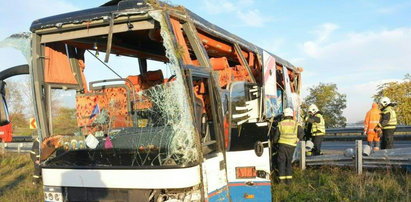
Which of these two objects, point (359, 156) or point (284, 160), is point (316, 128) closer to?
point (359, 156)

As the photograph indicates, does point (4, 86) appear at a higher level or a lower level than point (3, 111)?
higher

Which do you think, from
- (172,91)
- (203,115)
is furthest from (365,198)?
(172,91)

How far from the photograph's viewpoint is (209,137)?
414 cm

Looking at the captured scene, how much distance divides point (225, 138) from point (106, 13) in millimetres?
1838

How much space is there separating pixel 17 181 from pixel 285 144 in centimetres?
792

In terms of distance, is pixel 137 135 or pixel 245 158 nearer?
pixel 137 135

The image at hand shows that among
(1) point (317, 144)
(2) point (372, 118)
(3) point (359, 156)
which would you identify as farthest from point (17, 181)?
(2) point (372, 118)

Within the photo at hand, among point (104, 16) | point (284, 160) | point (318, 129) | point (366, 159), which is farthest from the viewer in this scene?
point (318, 129)

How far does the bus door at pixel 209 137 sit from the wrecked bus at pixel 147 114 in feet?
0.04

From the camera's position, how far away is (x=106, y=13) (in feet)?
13.3

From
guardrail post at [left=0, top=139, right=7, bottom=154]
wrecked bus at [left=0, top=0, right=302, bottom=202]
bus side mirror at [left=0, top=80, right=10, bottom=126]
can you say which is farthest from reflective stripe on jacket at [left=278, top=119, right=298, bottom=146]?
guardrail post at [left=0, top=139, right=7, bottom=154]

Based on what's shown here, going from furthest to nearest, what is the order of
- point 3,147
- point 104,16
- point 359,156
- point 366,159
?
point 3,147 → point 366,159 → point 359,156 → point 104,16

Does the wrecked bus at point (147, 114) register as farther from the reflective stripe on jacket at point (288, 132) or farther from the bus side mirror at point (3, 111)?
the reflective stripe on jacket at point (288, 132)

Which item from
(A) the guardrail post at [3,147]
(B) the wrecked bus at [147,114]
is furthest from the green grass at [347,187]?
(A) the guardrail post at [3,147]
